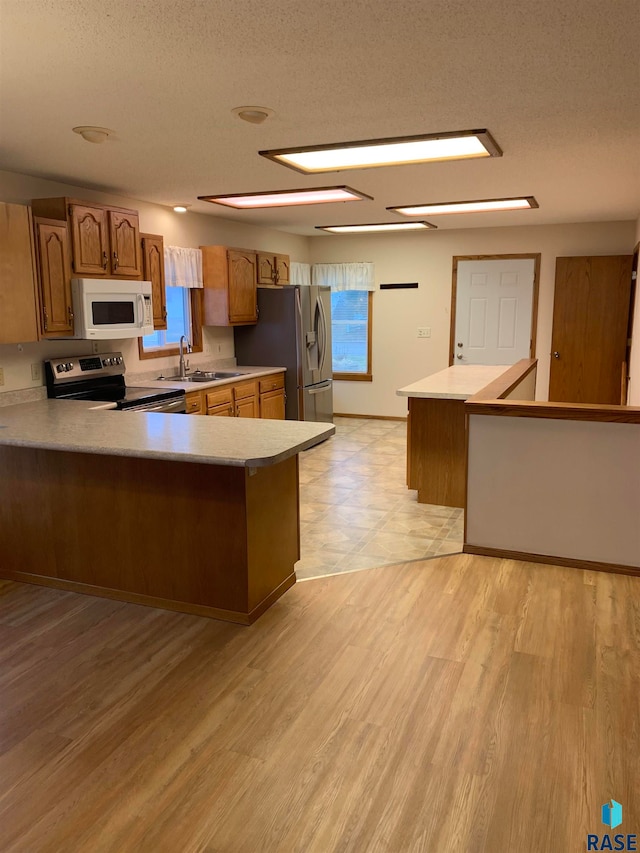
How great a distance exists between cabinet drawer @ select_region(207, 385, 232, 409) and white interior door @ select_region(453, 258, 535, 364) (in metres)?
3.28

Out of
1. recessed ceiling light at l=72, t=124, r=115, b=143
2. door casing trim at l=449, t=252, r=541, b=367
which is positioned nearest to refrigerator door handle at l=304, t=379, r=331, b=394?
door casing trim at l=449, t=252, r=541, b=367

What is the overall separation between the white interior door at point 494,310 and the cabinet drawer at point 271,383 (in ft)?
7.81

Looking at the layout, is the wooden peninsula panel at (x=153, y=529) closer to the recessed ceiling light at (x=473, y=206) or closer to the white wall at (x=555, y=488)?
the white wall at (x=555, y=488)

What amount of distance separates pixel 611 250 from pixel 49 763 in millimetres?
6880

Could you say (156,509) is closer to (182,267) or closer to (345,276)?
(182,267)

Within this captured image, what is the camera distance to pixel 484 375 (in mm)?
5340

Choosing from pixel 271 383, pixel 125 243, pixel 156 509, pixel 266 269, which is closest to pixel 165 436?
pixel 156 509

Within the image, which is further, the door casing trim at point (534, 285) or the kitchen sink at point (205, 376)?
the door casing trim at point (534, 285)

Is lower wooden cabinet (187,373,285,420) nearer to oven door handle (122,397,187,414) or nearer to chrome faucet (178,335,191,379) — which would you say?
oven door handle (122,397,187,414)

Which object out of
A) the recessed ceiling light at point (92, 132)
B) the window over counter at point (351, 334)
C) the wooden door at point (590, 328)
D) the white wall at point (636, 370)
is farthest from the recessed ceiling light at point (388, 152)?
the window over counter at point (351, 334)

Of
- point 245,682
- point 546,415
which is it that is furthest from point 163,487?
point 546,415

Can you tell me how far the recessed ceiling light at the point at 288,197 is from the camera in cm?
460

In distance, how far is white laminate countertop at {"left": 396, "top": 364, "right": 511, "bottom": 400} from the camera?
14.4 ft

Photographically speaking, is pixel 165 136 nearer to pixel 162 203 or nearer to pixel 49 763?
pixel 162 203
